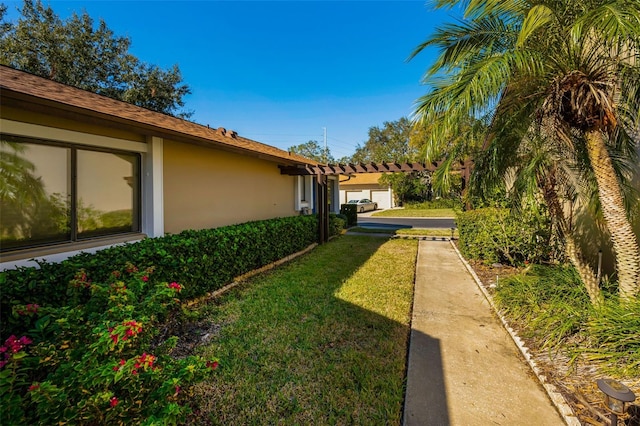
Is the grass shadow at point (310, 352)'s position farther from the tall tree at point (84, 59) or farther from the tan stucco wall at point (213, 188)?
the tall tree at point (84, 59)

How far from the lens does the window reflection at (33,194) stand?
13.4 feet

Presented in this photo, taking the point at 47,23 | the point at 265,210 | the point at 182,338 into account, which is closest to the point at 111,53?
the point at 47,23

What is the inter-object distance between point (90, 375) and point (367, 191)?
112 feet

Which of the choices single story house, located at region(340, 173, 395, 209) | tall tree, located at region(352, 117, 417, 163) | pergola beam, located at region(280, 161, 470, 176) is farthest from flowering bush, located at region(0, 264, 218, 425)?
tall tree, located at region(352, 117, 417, 163)

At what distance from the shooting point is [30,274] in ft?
10.6

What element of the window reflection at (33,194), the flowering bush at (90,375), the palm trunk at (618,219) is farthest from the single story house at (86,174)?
the palm trunk at (618,219)

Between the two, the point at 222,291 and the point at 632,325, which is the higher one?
the point at 632,325

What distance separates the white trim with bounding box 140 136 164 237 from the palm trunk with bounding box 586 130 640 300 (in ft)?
23.7

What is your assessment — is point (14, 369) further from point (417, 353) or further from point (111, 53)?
point (111, 53)

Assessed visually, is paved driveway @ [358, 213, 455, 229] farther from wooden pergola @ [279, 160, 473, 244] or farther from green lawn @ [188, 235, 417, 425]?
green lawn @ [188, 235, 417, 425]

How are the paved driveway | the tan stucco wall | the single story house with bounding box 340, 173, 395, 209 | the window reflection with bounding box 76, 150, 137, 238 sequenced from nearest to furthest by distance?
the window reflection with bounding box 76, 150, 137, 238 → the tan stucco wall → the paved driveway → the single story house with bounding box 340, 173, 395, 209

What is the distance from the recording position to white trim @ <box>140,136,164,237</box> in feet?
19.1

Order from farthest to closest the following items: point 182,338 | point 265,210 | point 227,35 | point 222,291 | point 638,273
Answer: point 227,35 → point 265,210 → point 222,291 → point 182,338 → point 638,273

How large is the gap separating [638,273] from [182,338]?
6.32 m
